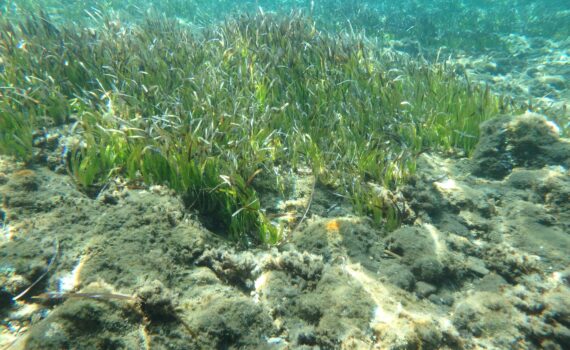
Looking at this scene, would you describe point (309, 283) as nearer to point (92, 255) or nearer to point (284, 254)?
point (284, 254)

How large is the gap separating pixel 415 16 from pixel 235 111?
14.1 m

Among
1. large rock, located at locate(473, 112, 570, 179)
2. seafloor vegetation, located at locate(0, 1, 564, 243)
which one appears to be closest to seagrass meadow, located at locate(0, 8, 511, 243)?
seafloor vegetation, located at locate(0, 1, 564, 243)

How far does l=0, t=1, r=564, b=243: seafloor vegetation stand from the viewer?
334cm

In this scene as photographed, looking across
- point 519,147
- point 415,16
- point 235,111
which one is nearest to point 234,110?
point 235,111

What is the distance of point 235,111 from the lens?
159 inches

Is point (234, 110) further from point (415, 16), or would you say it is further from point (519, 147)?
point (415, 16)

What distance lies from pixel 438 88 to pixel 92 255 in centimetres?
574

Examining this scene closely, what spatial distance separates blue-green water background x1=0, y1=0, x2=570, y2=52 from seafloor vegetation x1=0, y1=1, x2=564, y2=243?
18.8ft

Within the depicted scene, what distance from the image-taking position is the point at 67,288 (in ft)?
7.42

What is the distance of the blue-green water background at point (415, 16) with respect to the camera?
40.9 ft

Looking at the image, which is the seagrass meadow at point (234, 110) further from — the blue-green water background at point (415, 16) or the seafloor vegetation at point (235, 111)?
the blue-green water background at point (415, 16)

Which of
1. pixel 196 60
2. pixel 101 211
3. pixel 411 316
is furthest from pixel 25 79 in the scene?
pixel 411 316

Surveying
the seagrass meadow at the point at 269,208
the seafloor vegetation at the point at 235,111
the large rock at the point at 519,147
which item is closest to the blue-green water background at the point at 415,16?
the seafloor vegetation at the point at 235,111

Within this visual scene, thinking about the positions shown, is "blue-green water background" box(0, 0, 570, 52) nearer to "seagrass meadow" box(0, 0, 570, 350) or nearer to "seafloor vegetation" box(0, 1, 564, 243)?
"seafloor vegetation" box(0, 1, 564, 243)
